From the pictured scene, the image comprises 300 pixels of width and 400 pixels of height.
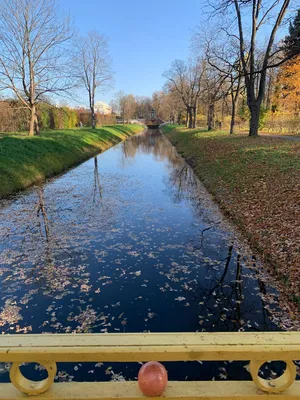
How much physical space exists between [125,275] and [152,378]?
4250mm

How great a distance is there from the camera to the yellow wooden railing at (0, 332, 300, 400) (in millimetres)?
1688

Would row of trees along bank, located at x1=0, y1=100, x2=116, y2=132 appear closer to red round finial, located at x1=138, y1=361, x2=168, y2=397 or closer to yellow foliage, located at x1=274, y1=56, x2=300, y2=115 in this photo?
yellow foliage, located at x1=274, y1=56, x2=300, y2=115

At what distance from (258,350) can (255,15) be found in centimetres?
2504

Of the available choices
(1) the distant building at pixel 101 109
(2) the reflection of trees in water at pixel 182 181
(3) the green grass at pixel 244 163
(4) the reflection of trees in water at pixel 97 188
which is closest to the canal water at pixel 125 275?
(4) the reflection of trees in water at pixel 97 188

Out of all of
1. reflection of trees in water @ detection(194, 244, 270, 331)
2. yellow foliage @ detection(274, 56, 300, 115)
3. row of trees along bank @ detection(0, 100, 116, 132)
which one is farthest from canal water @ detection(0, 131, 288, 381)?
yellow foliage @ detection(274, 56, 300, 115)

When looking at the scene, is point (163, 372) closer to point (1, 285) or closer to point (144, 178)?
point (1, 285)

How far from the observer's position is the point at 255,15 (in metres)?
21.0

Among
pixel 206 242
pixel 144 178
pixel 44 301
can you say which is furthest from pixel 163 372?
pixel 144 178

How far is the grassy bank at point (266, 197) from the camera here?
19.7 feet

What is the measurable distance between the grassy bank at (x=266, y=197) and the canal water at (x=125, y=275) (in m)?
0.48

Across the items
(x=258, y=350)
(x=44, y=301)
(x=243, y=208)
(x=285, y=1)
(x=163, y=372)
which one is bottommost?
(x=44, y=301)

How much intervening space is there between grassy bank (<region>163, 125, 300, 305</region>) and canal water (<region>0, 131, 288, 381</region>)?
0.48 metres

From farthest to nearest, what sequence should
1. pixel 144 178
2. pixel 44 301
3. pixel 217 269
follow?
pixel 144 178
pixel 217 269
pixel 44 301

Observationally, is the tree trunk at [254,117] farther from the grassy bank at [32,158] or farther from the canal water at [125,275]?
the canal water at [125,275]
